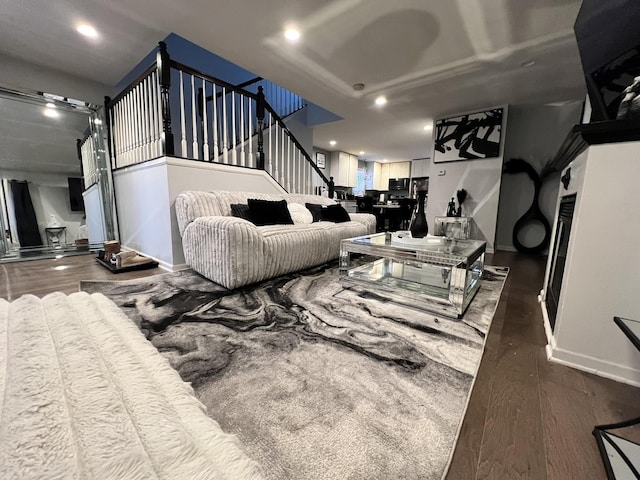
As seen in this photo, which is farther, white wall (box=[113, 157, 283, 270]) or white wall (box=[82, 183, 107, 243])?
white wall (box=[82, 183, 107, 243])

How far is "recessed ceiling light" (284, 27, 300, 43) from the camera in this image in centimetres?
233

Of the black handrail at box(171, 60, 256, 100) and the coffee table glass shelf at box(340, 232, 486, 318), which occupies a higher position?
the black handrail at box(171, 60, 256, 100)

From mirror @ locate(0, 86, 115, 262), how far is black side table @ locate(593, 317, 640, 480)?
4691mm

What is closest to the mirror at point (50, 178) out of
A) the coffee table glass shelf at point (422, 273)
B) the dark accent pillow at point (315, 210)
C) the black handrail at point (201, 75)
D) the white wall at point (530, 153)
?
the black handrail at point (201, 75)

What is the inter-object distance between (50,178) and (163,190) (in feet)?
11.4

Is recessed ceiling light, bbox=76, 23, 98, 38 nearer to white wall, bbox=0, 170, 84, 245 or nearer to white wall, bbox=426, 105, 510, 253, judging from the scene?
white wall, bbox=0, 170, 84, 245

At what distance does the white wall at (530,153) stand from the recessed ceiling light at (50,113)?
22.9 ft

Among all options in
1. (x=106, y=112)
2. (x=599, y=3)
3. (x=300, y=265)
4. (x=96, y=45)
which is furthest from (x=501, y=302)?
(x=106, y=112)

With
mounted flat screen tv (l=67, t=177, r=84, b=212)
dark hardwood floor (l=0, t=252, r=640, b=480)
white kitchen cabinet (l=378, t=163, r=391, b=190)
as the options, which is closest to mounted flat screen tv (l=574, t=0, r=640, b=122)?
dark hardwood floor (l=0, t=252, r=640, b=480)

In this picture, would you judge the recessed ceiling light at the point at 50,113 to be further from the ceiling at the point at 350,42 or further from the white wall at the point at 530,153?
the white wall at the point at 530,153

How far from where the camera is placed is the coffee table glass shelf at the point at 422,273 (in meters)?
1.51

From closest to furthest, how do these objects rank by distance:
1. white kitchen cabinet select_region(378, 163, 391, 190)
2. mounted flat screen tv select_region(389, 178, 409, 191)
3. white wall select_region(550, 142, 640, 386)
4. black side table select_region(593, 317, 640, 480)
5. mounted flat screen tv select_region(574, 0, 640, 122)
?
black side table select_region(593, 317, 640, 480) → white wall select_region(550, 142, 640, 386) → mounted flat screen tv select_region(574, 0, 640, 122) → mounted flat screen tv select_region(389, 178, 409, 191) → white kitchen cabinet select_region(378, 163, 391, 190)

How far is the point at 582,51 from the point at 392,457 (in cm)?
242

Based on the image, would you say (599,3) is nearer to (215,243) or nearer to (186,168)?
(215,243)
